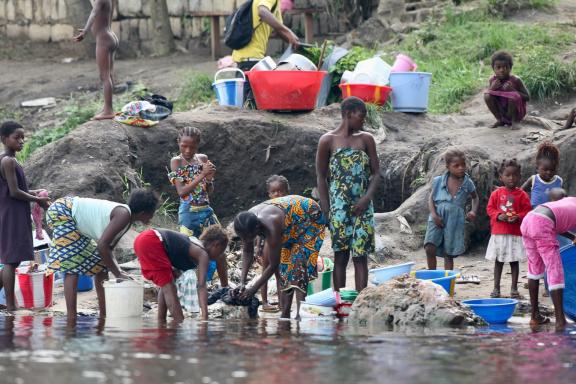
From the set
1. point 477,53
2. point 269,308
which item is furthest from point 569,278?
point 477,53

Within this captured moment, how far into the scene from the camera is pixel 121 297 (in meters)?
8.91

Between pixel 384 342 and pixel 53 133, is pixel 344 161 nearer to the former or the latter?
pixel 384 342

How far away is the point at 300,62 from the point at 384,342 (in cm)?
659

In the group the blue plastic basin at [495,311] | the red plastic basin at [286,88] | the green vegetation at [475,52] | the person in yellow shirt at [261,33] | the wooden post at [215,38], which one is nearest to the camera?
the blue plastic basin at [495,311]

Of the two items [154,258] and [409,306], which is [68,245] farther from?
[409,306]

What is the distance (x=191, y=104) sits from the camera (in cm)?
1734

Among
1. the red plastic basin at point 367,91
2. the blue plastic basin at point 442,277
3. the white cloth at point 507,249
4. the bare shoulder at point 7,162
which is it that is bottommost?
the blue plastic basin at point 442,277

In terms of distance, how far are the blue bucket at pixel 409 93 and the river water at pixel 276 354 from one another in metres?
5.72

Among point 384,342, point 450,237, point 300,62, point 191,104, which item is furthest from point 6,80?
point 384,342

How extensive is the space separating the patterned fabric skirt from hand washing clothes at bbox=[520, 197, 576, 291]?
10.7 feet

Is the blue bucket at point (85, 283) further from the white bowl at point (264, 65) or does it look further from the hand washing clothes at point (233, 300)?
the white bowl at point (264, 65)

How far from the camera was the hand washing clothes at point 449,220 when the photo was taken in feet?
33.4

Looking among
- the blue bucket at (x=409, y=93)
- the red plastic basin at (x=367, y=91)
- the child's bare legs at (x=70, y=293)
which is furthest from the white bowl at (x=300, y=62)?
the child's bare legs at (x=70, y=293)

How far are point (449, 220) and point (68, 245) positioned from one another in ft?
10.7
